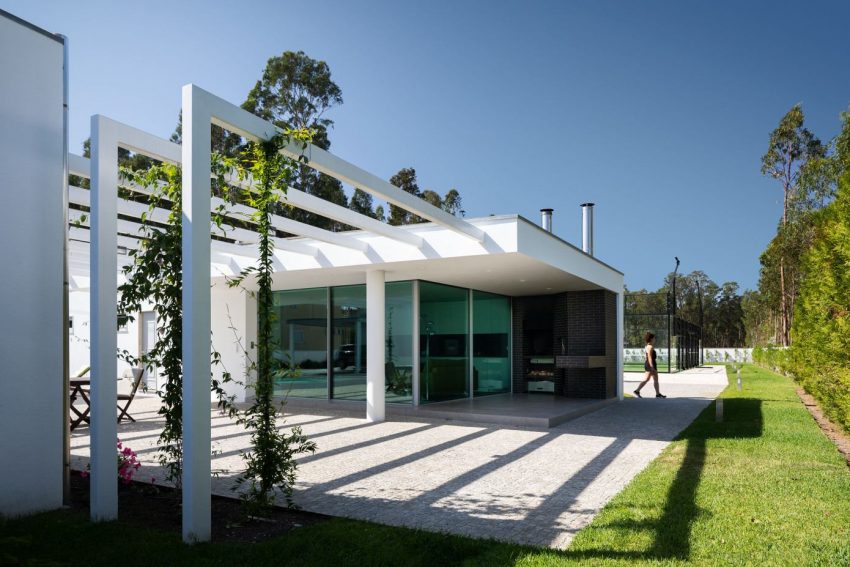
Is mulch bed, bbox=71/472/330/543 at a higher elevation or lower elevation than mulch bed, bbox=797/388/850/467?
higher

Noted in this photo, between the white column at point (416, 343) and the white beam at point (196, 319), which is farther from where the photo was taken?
the white column at point (416, 343)

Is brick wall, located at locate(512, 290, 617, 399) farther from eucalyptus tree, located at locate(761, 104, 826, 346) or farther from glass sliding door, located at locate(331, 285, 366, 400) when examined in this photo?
eucalyptus tree, located at locate(761, 104, 826, 346)

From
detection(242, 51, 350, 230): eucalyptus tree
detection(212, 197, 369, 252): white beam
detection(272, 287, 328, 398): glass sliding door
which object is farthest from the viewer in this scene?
detection(242, 51, 350, 230): eucalyptus tree

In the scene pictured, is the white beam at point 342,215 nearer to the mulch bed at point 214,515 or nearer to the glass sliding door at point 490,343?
the mulch bed at point 214,515

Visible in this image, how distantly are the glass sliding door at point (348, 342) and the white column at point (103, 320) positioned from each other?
27.3ft

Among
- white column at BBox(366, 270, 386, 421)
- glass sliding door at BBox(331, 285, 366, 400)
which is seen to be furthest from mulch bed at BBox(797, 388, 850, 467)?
glass sliding door at BBox(331, 285, 366, 400)

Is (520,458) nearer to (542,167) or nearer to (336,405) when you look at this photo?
(336,405)

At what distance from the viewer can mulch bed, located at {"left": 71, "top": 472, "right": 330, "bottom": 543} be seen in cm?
435

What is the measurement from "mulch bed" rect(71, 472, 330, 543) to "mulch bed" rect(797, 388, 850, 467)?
6217 millimetres

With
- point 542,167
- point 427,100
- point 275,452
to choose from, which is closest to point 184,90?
point 275,452

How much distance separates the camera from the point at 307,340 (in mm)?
13773

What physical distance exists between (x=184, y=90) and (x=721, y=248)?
216 m

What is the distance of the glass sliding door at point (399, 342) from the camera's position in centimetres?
1248

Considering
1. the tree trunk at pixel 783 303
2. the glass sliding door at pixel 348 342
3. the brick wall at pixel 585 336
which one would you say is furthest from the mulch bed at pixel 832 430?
the tree trunk at pixel 783 303
